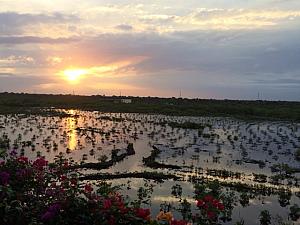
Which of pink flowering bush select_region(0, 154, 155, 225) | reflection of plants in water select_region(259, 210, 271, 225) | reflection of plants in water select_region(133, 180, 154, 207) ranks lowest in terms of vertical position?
reflection of plants in water select_region(259, 210, 271, 225)

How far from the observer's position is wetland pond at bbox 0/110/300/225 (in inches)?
575

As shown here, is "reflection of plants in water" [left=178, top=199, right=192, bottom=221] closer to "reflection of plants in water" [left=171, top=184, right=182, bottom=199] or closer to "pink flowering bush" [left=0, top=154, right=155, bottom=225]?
"reflection of plants in water" [left=171, top=184, right=182, bottom=199]

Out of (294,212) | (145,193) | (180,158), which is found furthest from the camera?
(180,158)

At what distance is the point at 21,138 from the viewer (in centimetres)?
2644

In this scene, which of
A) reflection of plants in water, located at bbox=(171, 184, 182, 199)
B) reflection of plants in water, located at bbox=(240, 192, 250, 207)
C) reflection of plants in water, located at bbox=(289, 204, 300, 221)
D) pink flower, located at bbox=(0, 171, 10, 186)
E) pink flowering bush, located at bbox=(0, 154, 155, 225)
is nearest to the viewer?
pink flowering bush, located at bbox=(0, 154, 155, 225)

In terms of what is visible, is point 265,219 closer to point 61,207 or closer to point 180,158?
point 61,207

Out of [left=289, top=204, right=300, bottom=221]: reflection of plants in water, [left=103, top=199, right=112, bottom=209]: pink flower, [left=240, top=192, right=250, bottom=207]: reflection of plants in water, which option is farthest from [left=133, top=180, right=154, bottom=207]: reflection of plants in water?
[left=103, top=199, right=112, bottom=209]: pink flower

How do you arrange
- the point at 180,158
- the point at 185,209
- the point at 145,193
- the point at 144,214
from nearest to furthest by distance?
1. the point at 144,214
2. the point at 185,209
3. the point at 145,193
4. the point at 180,158

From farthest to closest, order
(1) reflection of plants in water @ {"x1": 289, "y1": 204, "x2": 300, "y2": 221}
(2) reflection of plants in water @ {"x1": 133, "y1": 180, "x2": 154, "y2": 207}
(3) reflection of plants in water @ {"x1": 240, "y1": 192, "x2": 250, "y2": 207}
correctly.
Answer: (3) reflection of plants in water @ {"x1": 240, "y1": 192, "x2": 250, "y2": 207} < (2) reflection of plants in water @ {"x1": 133, "y1": 180, "x2": 154, "y2": 207} < (1) reflection of plants in water @ {"x1": 289, "y1": 204, "x2": 300, "y2": 221}

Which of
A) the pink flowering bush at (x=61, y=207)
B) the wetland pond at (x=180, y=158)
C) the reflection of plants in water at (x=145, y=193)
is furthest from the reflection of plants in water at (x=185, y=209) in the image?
the pink flowering bush at (x=61, y=207)

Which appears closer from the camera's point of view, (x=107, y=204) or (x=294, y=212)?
(x=107, y=204)

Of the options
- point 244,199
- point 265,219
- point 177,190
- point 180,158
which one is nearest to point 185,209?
point 265,219

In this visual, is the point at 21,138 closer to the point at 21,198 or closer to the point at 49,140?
the point at 49,140

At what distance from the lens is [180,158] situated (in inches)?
852
